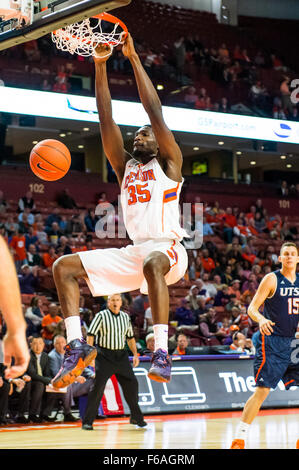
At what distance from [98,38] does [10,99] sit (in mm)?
12542

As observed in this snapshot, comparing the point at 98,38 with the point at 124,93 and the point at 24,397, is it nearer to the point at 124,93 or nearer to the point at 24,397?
the point at 24,397

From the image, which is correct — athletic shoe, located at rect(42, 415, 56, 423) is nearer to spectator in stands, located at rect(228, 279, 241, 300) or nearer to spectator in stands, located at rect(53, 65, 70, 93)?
spectator in stands, located at rect(228, 279, 241, 300)

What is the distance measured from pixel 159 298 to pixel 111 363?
226 inches

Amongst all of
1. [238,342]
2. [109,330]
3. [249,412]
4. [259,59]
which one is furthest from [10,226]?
[259,59]

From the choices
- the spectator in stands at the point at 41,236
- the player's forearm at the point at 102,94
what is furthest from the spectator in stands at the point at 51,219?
the player's forearm at the point at 102,94

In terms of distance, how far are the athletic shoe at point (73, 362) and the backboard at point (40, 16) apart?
257 centimetres

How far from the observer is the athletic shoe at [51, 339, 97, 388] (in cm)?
533

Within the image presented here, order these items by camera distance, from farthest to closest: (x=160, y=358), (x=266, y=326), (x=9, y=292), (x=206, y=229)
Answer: (x=206, y=229), (x=266, y=326), (x=160, y=358), (x=9, y=292)

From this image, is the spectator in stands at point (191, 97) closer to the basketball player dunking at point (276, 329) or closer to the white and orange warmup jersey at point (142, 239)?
the basketball player dunking at point (276, 329)

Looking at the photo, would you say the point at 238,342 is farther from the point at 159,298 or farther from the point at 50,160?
the point at 159,298

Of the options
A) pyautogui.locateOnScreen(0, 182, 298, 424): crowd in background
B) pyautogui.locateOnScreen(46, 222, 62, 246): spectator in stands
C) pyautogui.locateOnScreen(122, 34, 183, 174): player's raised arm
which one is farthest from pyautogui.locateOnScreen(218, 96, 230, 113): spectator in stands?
pyautogui.locateOnScreen(122, 34, 183, 174): player's raised arm

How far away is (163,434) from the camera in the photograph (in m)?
10.2

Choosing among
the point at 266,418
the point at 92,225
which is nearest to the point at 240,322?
the point at 266,418

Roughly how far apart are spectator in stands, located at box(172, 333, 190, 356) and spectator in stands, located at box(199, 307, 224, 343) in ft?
5.88
